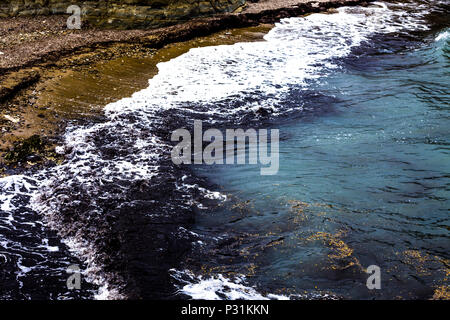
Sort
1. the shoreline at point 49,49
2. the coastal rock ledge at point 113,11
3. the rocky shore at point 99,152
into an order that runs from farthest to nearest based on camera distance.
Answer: the coastal rock ledge at point 113,11
the shoreline at point 49,49
the rocky shore at point 99,152

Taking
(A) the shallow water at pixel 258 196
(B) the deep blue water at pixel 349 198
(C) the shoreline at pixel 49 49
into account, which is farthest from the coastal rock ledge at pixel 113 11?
(B) the deep blue water at pixel 349 198

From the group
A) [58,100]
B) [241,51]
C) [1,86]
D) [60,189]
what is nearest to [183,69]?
[241,51]

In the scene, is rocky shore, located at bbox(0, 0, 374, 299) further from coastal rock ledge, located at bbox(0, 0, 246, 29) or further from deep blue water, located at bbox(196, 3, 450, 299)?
deep blue water, located at bbox(196, 3, 450, 299)

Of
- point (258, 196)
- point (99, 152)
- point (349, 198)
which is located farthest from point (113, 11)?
point (349, 198)

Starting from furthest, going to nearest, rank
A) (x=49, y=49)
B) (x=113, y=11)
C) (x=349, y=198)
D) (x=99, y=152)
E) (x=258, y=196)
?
(x=113, y=11) < (x=49, y=49) < (x=99, y=152) < (x=258, y=196) < (x=349, y=198)

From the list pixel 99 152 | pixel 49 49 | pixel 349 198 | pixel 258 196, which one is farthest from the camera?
pixel 49 49

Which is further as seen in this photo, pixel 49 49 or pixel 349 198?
pixel 49 49

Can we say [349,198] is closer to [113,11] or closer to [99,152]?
[99,152]

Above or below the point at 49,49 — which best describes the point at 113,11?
above

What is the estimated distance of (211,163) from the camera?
17.4 feet

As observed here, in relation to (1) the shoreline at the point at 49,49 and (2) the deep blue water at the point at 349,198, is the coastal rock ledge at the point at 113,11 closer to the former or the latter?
(1) the shoreline at the point at 49,49

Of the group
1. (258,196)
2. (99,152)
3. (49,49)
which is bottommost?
(258,196)

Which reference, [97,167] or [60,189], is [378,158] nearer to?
[97,167]

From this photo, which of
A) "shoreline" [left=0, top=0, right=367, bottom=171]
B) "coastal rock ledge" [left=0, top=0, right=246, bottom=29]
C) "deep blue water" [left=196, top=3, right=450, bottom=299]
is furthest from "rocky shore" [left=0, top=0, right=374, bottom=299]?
"deep blue water" [left=196, top=3, right=450, bottom=299]
